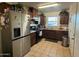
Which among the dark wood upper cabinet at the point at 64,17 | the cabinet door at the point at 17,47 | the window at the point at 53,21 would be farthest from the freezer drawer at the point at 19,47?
the dark wood upper cabinet at the point at 64,17

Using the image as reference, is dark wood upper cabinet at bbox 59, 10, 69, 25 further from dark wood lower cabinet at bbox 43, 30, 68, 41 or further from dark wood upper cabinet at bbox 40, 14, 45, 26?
dark wood upper cabinet at bbox 40, 14, 45, 26

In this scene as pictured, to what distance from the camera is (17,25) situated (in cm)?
203

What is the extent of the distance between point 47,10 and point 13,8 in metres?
1.16

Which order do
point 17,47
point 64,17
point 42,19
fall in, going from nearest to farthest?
point 17,47 → point 42,19 → point 64,17

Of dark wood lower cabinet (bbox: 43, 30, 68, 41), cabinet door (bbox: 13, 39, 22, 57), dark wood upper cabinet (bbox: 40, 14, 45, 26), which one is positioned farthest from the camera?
dark wood lower cabinet (bbox: 43, 30, 68, 41)

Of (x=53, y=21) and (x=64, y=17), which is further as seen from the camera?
(x=64, y=17)

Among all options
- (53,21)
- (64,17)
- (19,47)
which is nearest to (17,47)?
(19,47)

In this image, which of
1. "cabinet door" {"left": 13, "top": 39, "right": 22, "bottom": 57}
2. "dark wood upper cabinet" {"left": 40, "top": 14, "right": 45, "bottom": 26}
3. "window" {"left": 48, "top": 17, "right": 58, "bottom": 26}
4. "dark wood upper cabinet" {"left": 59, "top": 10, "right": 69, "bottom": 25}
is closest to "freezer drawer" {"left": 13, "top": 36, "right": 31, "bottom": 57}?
"cabinet door" {"left": 13, "top": 39, "right": 22, "bottom": 57}

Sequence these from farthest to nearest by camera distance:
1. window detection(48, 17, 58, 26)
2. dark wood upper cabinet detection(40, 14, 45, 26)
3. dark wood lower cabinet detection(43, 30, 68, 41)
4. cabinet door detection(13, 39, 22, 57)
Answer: dark wood lower cabinet detection(43, 30, 68, 41), window detection(48, 17, 58, 26), dark wood upper cabinet detection(40, 14, 45, 26), cabinet door detection(13, 39, 22, 57)

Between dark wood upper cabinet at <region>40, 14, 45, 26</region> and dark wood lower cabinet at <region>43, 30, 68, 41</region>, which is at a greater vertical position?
dark wood upper cabinet at <region>40, 14, 45, 26</region>

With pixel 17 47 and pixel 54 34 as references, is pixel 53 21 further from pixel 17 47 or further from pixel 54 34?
pixel 17 47

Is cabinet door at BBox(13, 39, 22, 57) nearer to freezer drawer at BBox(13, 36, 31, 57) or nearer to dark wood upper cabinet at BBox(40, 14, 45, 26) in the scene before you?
freezer drawer at BBox(13, 36, 31, 57)

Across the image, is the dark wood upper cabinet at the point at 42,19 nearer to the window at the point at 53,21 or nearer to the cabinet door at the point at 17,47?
the window at the point at 53,21

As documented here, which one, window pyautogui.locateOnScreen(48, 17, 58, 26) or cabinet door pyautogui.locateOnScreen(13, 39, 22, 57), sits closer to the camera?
cabinet door pyautogui.locateOnScreen(13, 39, 22, 57)
